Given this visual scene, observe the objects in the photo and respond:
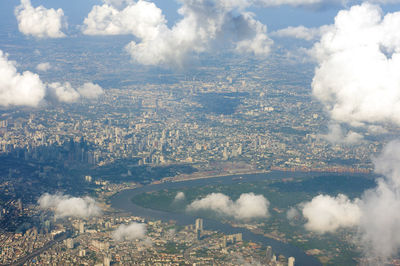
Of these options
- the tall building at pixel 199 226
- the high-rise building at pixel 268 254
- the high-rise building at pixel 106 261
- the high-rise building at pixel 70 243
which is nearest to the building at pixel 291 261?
the high-rise building at pixel 268 254

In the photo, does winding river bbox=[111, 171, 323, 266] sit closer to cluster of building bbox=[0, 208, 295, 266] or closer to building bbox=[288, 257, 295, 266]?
cluster of building bbox=[0, 208, 295, 266]

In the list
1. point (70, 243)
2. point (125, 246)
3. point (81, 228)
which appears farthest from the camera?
point (81, 228)

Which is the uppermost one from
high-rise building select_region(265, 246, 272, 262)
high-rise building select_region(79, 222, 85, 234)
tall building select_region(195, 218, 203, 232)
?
tall building select_region(195, 218, 203, 232)

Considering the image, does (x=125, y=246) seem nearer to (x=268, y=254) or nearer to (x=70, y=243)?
(x=70, y=243)

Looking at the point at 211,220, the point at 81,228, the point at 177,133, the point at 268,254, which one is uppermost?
the point at 177,133

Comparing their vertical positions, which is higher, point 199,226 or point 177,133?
point 177,133

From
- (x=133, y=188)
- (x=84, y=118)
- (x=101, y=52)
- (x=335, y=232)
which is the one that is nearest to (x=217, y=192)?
(x=133, y=188)

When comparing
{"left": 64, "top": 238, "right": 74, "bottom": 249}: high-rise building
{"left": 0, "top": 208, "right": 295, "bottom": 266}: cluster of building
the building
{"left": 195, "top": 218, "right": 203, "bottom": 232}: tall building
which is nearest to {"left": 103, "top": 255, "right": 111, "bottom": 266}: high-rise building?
{"left": 0, "top": 208, "right": 295, "bottom": 266}: cluster of building

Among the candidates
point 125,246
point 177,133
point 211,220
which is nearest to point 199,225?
point 211,220

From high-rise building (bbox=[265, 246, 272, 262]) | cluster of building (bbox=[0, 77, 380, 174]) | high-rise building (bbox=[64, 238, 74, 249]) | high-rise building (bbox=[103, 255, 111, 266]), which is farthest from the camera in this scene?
cluster of building (bbox=[0, 77, 380, 174])

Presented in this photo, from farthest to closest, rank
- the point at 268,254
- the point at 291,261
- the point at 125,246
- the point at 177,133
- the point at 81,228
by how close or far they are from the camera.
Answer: the point at 177,133, the point at 81,228, the point at 125,246, the point at 268,254, the point at 291,261
